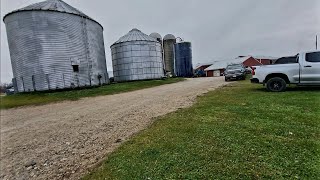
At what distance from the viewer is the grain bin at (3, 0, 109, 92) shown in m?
19.8

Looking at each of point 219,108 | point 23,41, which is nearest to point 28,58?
point 23,41

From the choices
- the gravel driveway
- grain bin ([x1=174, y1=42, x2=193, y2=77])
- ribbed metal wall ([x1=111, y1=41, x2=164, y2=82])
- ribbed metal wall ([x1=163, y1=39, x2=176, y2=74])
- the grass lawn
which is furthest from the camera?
ribbed metal wall ([x1=163, y1=39, x2=176, y2=74])

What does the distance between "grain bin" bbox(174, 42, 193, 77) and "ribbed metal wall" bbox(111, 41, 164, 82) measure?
1320 cm

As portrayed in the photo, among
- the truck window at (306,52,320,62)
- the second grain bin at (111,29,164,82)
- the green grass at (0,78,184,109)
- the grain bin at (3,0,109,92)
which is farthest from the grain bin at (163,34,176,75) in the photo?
the truck window at (306,52,320,62)

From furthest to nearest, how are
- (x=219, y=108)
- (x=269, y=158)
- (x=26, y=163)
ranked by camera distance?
(x=219, y=108)
(x=26, y=163)
(x=269, y=158)

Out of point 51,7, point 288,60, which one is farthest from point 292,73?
point 51,7

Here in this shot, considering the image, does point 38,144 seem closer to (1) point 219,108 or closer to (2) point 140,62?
(1) point 219,108

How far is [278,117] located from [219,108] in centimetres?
179

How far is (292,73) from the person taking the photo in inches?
371

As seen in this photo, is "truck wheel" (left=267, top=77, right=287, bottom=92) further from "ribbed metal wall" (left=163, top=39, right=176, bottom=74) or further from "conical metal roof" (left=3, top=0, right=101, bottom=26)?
"ribbed metal wall" (left=163, top=39, right=176, bottom=74)

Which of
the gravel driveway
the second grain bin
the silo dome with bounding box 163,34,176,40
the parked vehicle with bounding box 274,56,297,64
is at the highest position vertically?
the silo dome with bounding box 163,34,176,40

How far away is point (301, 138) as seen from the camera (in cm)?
376

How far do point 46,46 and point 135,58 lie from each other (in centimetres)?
1217

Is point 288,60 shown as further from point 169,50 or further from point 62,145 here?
point 169,50
